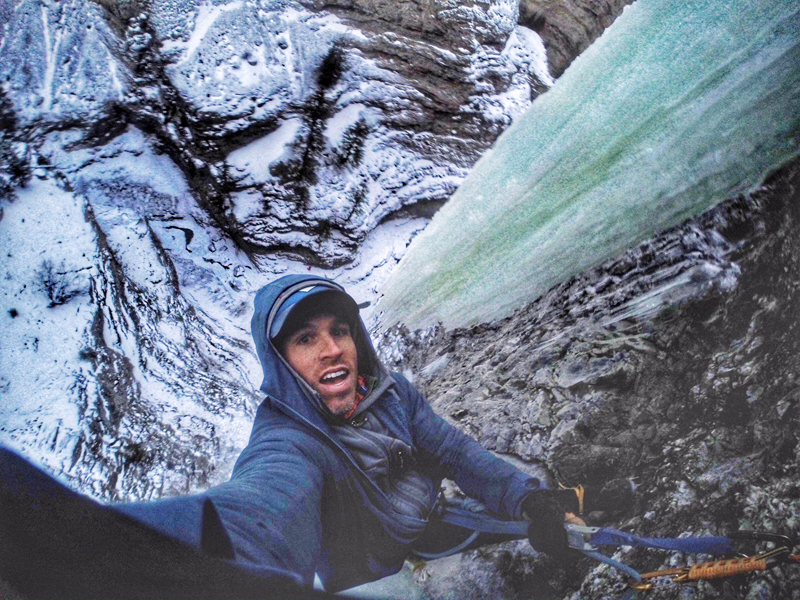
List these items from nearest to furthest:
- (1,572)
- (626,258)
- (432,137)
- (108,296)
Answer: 1. (1,572)
2. (108,296)
3. (626,258)
4. (432,137)

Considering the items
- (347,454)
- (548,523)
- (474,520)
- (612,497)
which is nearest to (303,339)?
(347,454)

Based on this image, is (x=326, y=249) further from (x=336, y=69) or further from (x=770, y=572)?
(x=770, y=572)

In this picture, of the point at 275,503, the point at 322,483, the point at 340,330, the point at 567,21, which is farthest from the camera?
the point at 567,21

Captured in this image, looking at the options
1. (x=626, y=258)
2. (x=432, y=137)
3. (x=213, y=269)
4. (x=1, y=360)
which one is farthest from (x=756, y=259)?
(x=1, y=360)

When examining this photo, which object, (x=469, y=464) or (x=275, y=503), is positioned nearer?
(x=275, y=503)

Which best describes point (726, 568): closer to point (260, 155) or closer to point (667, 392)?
point (667, 392)

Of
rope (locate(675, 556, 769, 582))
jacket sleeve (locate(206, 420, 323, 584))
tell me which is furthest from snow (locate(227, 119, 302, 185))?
rope (locate(675, 556, 769, 582))

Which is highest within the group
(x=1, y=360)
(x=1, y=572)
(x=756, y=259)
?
(x=756, y=259)
